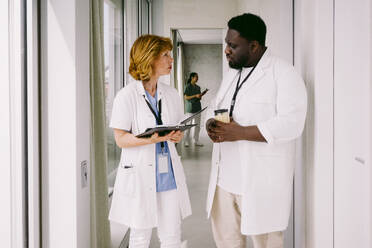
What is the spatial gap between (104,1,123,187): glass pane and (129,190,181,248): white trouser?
1.85 meters

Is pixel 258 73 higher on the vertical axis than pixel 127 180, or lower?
higher

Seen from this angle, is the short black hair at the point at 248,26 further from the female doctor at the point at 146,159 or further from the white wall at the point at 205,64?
the white wall at the point at 205,64

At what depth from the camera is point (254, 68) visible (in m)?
1.79

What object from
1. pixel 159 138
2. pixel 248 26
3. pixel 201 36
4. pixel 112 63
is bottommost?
pixel 159 138

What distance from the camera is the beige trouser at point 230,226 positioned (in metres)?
1.84

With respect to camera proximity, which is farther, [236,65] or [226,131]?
[236,65]

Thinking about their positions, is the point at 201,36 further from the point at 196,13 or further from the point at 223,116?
the point at 223,116

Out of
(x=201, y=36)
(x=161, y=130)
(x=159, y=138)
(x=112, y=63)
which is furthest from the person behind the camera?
(x=201, y=36)
